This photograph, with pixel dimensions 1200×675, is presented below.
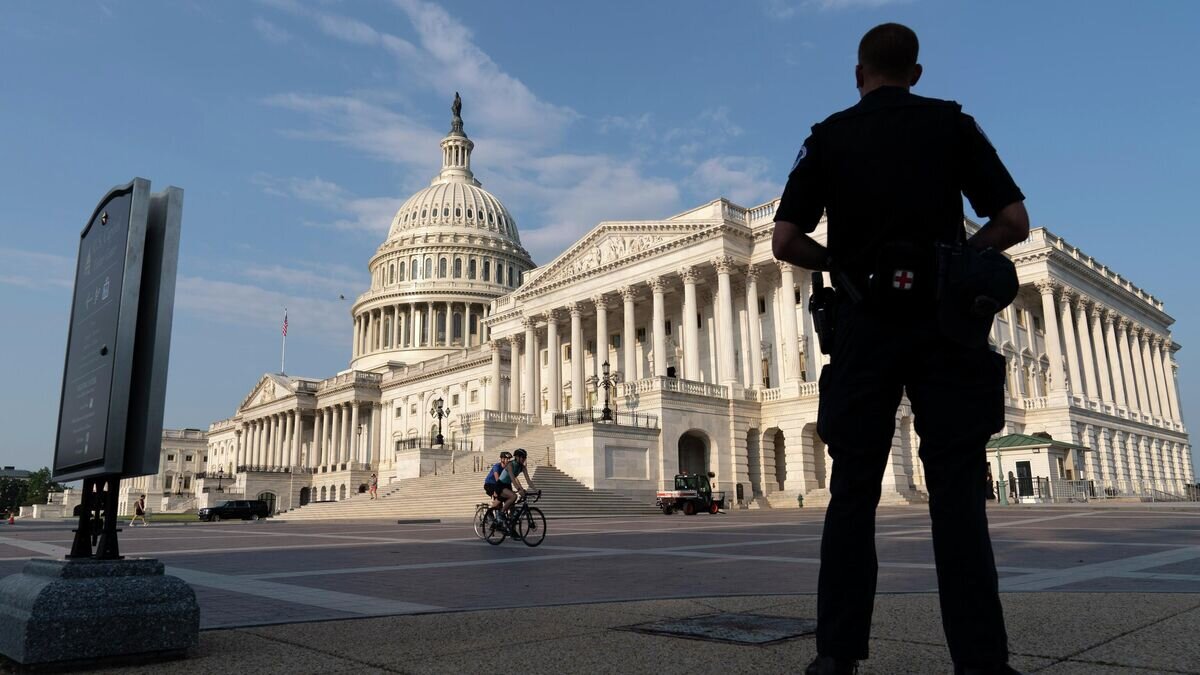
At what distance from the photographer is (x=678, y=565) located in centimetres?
1130

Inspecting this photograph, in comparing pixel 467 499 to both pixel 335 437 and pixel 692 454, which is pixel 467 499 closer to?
pixel 692 454

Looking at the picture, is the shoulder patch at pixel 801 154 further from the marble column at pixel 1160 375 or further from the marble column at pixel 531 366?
the marble column at pixel 1160 375

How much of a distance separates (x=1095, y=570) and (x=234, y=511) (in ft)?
201

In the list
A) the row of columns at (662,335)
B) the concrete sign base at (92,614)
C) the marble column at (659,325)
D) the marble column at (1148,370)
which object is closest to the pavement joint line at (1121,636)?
the concrete sign base at (92,614)

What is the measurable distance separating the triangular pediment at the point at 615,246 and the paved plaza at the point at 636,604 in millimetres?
38573

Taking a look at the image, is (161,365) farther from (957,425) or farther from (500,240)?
(500,240)

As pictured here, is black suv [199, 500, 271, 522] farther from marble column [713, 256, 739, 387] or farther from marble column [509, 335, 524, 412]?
marble column [713, 256, 739, 387]

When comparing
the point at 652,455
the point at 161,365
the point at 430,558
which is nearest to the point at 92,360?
the point at 161,365

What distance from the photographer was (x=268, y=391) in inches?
4400

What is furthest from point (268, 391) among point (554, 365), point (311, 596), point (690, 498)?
point (311, 596)

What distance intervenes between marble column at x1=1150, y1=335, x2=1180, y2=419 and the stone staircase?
179 feet

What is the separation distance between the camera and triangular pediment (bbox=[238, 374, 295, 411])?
107 metres

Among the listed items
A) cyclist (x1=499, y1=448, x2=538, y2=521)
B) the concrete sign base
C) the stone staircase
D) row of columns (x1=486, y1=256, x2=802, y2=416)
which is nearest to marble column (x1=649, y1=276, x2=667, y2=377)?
row of columns (x1=486, y1=256, x2=802, y2=416)

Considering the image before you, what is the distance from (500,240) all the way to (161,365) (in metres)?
121
